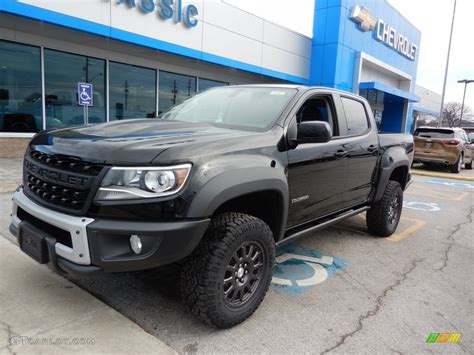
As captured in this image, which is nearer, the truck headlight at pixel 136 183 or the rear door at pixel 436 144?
the truck headlight at pixel 136 183

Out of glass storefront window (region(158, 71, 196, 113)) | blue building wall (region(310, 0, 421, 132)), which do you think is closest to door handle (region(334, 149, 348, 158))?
glass storefront window (region(158, 71, 196, 113))

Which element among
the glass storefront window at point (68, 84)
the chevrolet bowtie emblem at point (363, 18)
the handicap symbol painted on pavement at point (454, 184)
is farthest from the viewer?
the chevrolet bowtie emblem at point (363, 18)

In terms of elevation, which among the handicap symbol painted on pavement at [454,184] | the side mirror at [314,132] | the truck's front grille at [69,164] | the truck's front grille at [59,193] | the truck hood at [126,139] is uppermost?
the side mirror at [314,132]

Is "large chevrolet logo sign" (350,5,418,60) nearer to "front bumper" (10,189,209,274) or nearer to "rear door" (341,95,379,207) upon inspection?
"rear door" (341,95,379,207)

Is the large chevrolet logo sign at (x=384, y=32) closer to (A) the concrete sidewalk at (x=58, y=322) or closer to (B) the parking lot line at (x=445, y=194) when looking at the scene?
(B) the parking lot line at (x=445, y=194)

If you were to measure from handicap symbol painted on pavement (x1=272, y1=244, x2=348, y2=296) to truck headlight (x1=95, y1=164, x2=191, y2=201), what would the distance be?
5.57ft

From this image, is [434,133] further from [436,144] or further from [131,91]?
[131,91]

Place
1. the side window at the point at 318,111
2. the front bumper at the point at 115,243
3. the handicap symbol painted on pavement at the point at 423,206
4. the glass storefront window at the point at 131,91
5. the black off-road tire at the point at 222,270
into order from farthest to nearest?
the glass storefront window at the point at 131,91
the handicap symbol painted on pavement at the point at 423,206
the side window at the point at 318,111
the black off-road tire at the point at 222,270
the front bumper at the point at 115,243

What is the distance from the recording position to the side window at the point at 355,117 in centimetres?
433

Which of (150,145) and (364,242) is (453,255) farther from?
(150,145)

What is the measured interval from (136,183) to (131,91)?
38.8ft

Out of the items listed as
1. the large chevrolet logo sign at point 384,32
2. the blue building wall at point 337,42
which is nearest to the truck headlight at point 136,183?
the blue building wall at point 337,42

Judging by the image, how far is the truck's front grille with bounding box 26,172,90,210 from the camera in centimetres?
241

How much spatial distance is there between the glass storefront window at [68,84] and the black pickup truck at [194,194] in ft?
29.2
